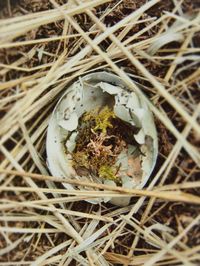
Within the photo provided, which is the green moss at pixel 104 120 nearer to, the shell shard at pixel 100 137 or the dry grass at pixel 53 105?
the shell shard at pixel 100 137

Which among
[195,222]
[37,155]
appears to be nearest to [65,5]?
[37,155]

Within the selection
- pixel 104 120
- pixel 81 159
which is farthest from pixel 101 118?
pixel 81 159

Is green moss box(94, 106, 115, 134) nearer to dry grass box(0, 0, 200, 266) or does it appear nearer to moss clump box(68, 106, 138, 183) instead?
moss clump box(68, 106, 138, 183)

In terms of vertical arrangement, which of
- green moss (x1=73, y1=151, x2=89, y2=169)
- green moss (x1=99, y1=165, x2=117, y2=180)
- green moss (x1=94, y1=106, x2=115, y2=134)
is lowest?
green moss (x1=99, y1=165, x2=117, y2=180)

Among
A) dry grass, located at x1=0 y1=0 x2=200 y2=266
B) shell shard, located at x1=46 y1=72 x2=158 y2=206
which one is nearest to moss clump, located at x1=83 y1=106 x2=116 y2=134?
shell shard, located at x1=46 y1=72 x2=158 y2=206

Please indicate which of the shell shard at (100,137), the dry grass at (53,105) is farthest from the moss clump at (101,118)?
the dry grass at (53,105)

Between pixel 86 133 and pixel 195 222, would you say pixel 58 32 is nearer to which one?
pixel 86 133
